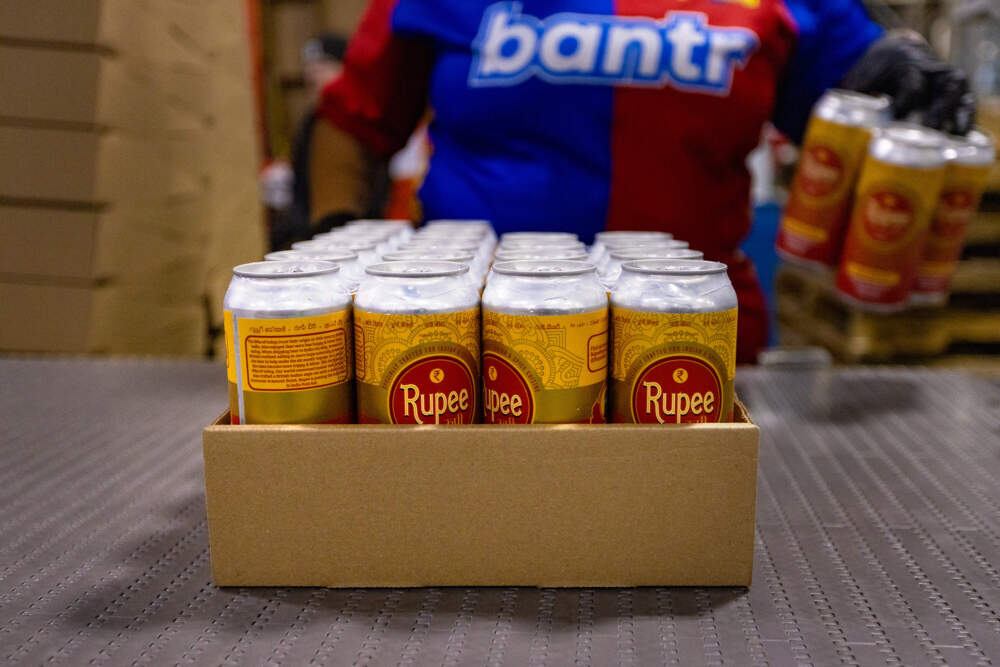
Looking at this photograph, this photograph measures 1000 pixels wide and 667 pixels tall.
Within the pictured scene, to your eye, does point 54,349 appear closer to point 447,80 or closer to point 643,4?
point 447,80

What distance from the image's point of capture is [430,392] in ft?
2.50

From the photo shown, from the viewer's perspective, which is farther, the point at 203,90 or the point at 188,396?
the point at 203,90

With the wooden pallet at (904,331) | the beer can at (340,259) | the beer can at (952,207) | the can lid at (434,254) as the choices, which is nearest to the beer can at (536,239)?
the can lid at (434,254)

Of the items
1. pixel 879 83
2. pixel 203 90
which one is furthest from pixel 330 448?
pixel 203 90

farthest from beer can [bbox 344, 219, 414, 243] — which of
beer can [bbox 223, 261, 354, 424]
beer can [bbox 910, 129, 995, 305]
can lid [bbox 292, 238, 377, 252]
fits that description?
beer can [bbox 910, 129, 995, 305]

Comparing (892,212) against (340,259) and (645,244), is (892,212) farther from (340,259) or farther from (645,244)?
(340,259)

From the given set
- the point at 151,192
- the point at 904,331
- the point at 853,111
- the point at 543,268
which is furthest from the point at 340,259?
the point at 904,331

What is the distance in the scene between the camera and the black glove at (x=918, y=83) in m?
1.39

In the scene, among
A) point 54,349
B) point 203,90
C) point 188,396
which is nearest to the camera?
Answer: point 188,396

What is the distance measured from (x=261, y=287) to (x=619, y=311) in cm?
33

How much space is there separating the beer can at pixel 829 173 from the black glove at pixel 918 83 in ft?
0.39

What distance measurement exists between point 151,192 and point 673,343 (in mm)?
1655

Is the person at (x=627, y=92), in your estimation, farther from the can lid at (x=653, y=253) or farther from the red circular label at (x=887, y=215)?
the can lid at (x=653, y=253)

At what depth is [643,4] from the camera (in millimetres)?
1502
